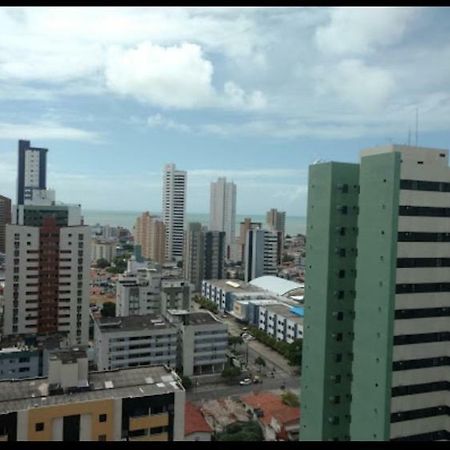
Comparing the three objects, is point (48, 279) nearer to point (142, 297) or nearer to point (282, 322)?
point (142, 297)

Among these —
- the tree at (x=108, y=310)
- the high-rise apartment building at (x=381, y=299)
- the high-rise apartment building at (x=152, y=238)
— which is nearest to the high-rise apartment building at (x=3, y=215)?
Answer: the high-rise apartment building at (x=152, y=238)

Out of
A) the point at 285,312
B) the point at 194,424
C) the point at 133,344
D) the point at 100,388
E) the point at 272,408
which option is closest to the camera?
the point at 100,388

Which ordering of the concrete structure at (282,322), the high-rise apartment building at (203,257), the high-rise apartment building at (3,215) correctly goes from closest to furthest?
1. the concrete structure at (282,322)
2. the high-rise apartment building at (203,257)
3. the high-rise apartment building at (3,215)

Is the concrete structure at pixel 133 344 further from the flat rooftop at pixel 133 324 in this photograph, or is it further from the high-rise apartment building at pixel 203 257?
the high-rise apartment building at pixel 203 257

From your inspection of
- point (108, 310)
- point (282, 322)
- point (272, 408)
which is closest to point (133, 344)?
point (272, 408)
